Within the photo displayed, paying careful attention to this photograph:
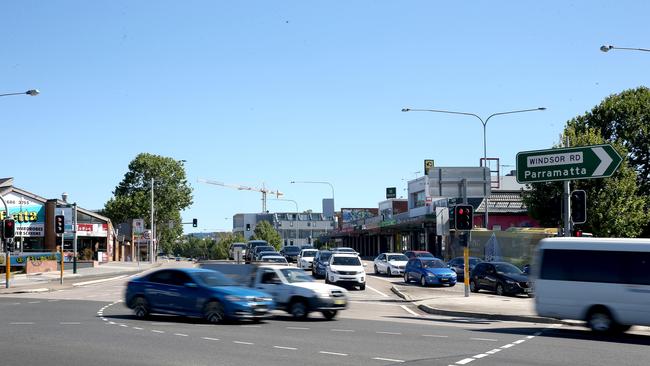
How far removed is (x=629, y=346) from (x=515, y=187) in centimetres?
8286

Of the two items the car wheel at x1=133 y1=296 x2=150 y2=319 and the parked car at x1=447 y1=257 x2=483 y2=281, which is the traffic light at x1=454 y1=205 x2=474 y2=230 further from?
the parked car at x1=447 y1=257 x2=483 y2=281

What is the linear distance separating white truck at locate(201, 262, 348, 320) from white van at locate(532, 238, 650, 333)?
5.81m

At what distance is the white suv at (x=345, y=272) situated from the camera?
36.9m

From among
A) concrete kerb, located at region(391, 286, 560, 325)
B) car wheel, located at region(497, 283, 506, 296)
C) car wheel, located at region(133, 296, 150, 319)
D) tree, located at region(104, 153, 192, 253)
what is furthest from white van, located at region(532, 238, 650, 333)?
tree, located at region(104, 153, 192, 253)

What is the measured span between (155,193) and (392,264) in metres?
67.8

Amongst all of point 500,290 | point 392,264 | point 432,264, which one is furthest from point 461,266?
point 500,290

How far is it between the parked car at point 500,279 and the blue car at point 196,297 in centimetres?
1551

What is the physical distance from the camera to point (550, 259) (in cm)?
1997

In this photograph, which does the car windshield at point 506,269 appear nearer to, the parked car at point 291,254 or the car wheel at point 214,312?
the car wheel at point 214,312

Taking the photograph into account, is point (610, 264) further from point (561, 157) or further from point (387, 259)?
point (387, 259)

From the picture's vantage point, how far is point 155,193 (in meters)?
110

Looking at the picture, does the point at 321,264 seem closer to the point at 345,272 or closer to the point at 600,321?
the point at 345,272

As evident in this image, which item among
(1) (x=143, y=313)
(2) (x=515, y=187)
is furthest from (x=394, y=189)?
(1) (x=143, y=313)

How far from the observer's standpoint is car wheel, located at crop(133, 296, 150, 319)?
71.3 ft
